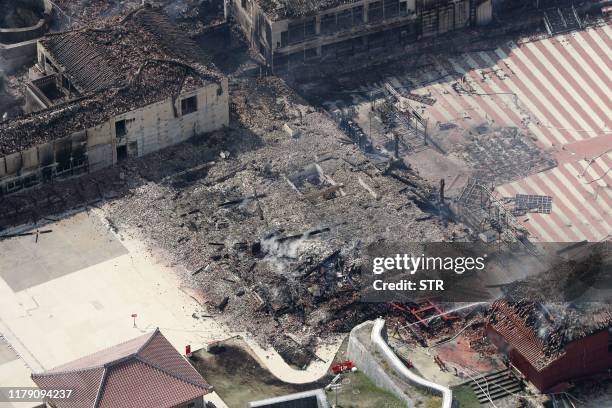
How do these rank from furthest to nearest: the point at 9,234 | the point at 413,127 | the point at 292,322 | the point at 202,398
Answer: the point at 413,127
the point at 9,234
the point at 292,322
the point at 202,398

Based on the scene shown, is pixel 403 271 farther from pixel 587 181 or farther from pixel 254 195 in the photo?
pixel 587 181

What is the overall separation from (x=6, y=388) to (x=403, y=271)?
27.5m

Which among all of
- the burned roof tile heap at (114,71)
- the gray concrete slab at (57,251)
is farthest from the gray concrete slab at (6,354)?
the burned roof tile heap at (114,71)

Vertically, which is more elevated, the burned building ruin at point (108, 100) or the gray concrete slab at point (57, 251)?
the burned building ruin at point (108, 100)

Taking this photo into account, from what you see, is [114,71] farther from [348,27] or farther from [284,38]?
[348,27]

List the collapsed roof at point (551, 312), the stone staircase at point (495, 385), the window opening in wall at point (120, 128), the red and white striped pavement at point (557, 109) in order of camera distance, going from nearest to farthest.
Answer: the collapsed roof at point (551, 312) → the stone staircase at point (495, 385) → the window opening in wall at point (120, 128) → the red and white striped pavement at point (557, 109)

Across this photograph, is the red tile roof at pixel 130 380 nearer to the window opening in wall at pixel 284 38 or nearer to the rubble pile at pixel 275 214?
the rubble pile at pixel 275 214

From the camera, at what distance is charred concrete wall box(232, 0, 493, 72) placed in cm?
12650

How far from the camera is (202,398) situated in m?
93.0

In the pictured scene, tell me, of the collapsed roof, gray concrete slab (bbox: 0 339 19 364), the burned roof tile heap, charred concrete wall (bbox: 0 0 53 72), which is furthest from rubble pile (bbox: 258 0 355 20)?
gray concrete slab (bbox: 0 339 19 364)

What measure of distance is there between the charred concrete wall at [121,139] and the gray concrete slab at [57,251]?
177 inches

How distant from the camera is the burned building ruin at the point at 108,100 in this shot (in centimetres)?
11138

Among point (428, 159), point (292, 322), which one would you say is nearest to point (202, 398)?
point (292, 322)

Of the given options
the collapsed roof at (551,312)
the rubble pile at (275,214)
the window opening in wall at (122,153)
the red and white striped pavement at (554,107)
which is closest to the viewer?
the collapsed roof at (551,312)
